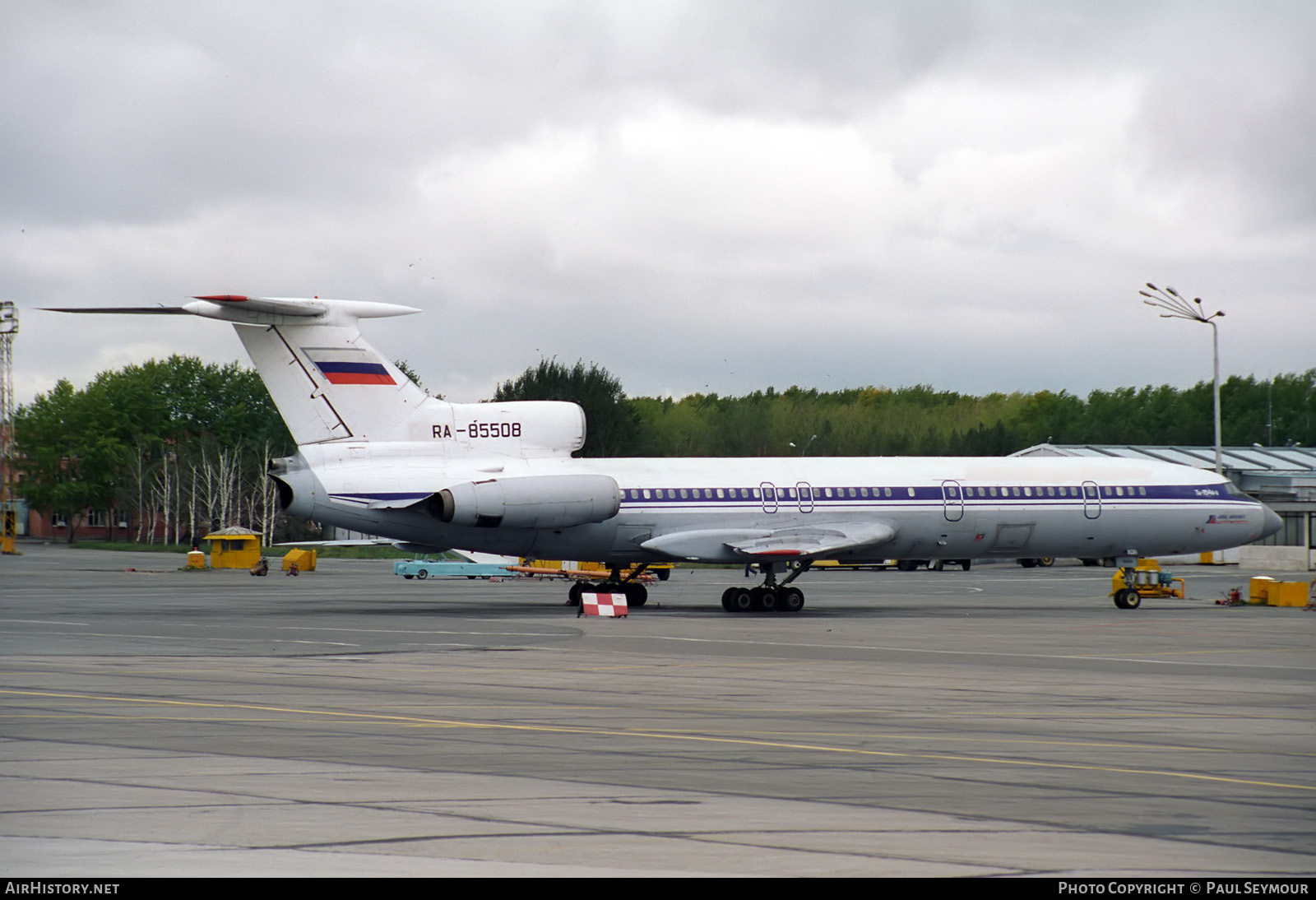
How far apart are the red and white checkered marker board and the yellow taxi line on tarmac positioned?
54.0 feet

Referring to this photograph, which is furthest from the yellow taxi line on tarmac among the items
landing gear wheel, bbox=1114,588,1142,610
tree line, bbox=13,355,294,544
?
tree line, bbox=13,355,294,544

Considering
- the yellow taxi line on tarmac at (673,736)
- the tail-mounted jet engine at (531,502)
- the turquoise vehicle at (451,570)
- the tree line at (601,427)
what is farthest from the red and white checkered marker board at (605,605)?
the tree line at (601,427)

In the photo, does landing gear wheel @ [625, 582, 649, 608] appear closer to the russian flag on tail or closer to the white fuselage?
the white fuselage

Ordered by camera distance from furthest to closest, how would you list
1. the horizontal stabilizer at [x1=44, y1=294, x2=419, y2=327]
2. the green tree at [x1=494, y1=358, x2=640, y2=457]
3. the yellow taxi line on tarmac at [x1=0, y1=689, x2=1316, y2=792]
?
the green tree at [x1=494, y1=358, x2=640, y2=457]
the horizontal stabilizer at [x1=44, y1=294, x2=419, y2=327]
the yellow taxi line on tarmac at [x1=0, y1=689, x2=1316, y2=792]

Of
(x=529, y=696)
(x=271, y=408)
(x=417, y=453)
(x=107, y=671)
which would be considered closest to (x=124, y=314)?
(x=417, y=453)

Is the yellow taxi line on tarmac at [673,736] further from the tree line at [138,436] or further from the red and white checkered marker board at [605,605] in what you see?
the tree line at [138,436]

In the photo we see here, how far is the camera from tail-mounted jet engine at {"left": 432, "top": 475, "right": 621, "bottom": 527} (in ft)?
102

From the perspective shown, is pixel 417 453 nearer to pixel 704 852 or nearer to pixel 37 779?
pixel 37 779

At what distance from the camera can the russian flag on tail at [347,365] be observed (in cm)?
3072

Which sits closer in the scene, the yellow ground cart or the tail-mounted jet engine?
the tail-mounted jet engine

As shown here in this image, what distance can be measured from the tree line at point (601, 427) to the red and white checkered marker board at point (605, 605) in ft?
169

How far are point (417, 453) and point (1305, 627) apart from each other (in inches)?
765

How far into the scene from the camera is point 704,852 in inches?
294

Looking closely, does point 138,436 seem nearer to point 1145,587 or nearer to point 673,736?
point 1145,587
